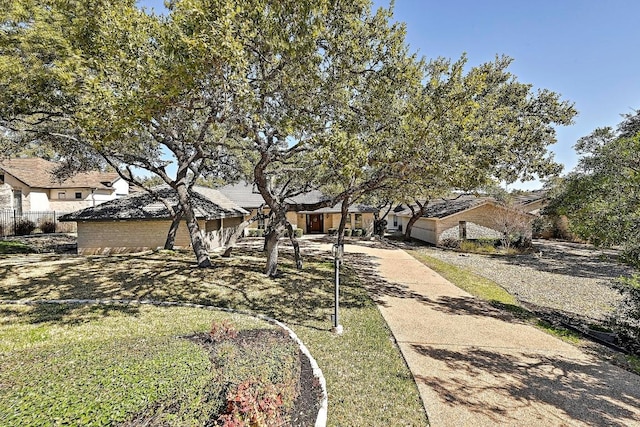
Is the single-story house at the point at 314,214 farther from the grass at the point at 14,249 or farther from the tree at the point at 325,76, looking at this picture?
the tree at the point at 325,76

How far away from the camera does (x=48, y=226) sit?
82.1ft

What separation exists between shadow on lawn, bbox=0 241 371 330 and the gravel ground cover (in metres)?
6.55

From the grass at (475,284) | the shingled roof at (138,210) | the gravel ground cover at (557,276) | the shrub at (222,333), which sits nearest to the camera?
the shrub at (222,333)

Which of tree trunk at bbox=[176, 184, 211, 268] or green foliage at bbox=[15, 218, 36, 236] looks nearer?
tree trunk at bbox=[176, 184, 211, 268]

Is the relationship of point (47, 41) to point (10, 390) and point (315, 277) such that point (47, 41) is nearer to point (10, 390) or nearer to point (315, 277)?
point (10, 390)

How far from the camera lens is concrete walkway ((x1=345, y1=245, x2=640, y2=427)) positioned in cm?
432

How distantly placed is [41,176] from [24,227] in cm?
760

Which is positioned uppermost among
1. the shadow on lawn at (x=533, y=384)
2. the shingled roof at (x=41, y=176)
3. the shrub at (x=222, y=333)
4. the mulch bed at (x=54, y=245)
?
the shingled roof at (x=41, y=176)

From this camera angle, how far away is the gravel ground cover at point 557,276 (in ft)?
33.5

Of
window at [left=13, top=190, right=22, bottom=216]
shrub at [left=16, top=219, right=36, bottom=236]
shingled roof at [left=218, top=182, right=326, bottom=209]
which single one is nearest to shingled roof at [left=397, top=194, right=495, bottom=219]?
shingled roof at [left=218, top=182, right=326, bottom=209]

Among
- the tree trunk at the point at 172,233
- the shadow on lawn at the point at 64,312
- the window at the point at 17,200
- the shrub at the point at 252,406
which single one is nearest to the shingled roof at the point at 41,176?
the window at the point at 17,200

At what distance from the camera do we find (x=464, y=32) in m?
8.66

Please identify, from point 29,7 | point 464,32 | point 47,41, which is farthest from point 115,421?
point 464,32

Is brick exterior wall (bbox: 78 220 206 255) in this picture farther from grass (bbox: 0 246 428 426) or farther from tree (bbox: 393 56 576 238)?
tree (bbox: 393 56 576 238)
